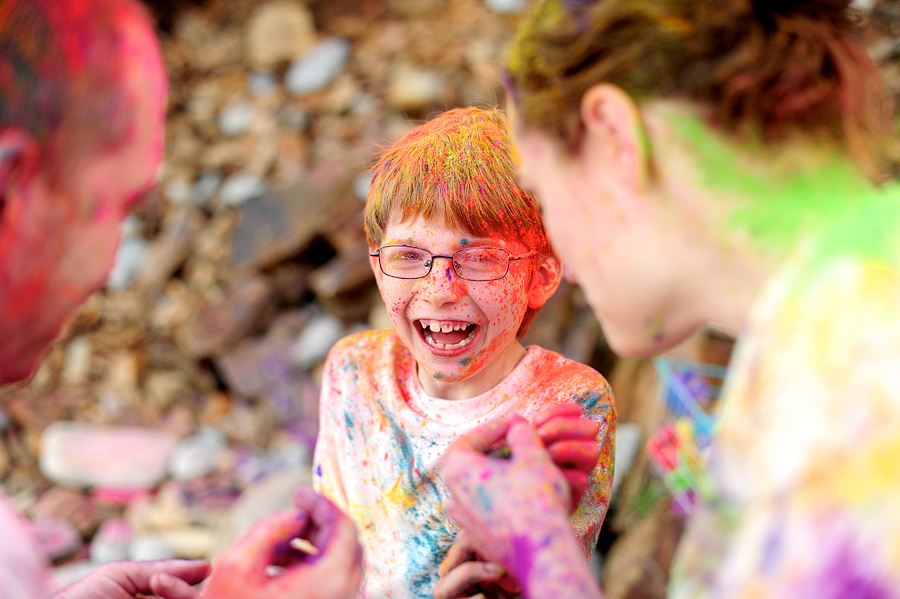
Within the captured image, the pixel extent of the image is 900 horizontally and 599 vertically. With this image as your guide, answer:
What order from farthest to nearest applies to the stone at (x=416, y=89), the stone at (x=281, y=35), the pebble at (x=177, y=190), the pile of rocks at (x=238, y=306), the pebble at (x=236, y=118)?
the stone at (x=281, y=35) → the pebble at (x=236, y=118) → the pebble at (x=177, y=190) → the stone at (x=416, y=89) → the pile of rocks at (x=238, y=306)

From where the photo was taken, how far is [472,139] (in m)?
1.24

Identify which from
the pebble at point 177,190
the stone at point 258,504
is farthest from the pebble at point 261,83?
the stone at point 258,504

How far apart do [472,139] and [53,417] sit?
3813 millimetres

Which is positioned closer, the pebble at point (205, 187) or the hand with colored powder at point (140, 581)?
the hand with colored powder at point (140, 581)

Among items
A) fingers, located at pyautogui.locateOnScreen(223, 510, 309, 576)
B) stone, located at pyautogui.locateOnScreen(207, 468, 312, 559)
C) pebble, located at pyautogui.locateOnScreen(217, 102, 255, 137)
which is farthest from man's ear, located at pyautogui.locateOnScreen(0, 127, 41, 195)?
pebble, located at pyautogui.locateOnScreen(217, 102, 255, 137)

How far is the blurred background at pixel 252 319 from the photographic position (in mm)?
3314

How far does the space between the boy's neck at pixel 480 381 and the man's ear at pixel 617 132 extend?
55cm

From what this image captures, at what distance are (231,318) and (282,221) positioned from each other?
2.18 feet

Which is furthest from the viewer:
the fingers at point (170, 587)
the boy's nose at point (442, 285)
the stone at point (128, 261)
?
the stone at point (128, 261)

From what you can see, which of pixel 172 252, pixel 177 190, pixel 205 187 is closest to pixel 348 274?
pixel 172 252

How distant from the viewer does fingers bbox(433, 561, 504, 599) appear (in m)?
0.95

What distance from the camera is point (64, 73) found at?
0.80 meters

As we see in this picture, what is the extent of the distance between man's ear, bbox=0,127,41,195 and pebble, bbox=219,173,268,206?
11.8 ft

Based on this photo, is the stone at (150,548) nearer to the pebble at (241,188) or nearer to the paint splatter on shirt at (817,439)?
the pebble at (241,188)
